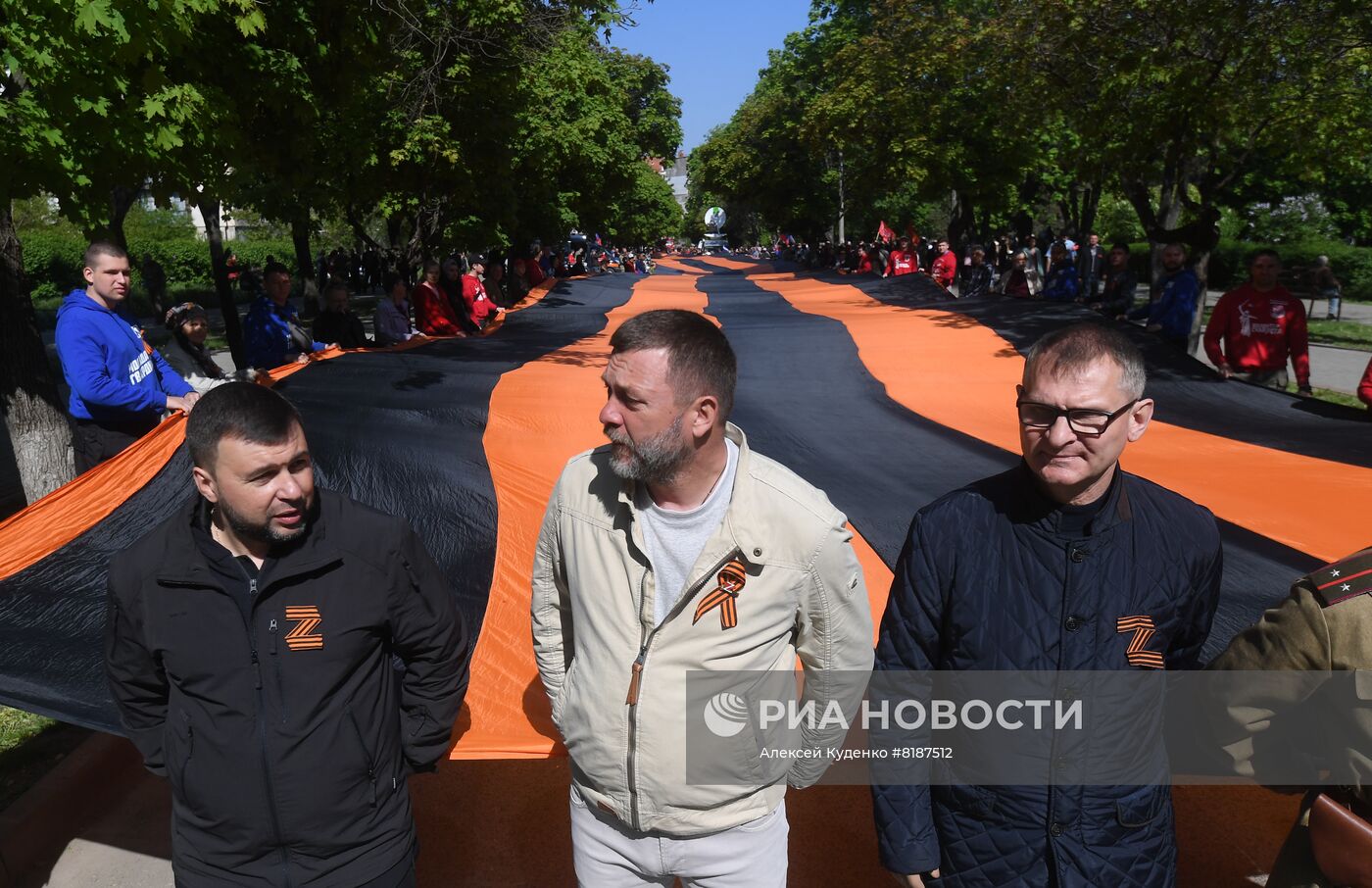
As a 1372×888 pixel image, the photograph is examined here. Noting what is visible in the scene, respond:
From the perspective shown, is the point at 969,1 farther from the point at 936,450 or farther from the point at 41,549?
the point at 41,549

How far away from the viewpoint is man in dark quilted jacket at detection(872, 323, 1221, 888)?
6.30 feet

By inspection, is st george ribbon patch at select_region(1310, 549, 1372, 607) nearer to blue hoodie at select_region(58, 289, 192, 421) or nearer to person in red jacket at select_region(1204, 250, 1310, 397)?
blue hoodie at select_region(58, 289, 192, 421)

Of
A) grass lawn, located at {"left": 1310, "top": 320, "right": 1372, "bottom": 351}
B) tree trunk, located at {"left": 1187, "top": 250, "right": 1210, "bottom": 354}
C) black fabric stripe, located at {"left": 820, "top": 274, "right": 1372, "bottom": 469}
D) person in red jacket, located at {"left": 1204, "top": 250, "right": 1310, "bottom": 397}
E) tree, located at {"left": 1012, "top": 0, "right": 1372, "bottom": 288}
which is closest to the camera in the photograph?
black fabric stripe, located at {"left": 820, "top": 274, "right": 1372, "bottom": 469}

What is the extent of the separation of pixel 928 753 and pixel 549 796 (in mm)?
2288

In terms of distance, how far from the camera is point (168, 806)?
12.8ft

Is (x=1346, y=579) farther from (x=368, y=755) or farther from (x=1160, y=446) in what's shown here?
(x=1160, y=446)

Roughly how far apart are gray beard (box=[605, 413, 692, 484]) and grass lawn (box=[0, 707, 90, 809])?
3304mm

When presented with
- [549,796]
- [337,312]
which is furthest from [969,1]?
[549,796]

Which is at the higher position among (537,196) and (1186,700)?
(537,196)

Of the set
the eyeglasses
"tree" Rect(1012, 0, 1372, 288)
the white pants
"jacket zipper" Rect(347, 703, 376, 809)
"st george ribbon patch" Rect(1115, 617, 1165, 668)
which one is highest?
"tree" Rect(1012, 0, 1372, 288)

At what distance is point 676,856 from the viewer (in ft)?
6.77

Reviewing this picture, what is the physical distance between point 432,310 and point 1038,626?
868cm

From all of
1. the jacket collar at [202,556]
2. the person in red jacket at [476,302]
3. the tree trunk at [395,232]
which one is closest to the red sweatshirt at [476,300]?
the person in red jacket at [476,302]

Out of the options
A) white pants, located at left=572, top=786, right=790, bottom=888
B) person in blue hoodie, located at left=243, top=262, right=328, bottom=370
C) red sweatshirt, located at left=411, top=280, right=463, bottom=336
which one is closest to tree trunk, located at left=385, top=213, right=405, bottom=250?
red sweatshirt, located at left=411, top=280, right=463, bottom=336
